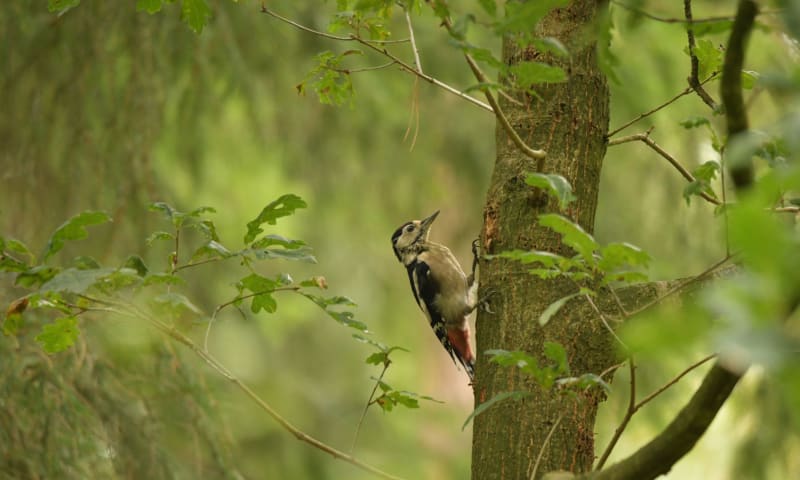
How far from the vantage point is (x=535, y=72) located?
1435 millimetres

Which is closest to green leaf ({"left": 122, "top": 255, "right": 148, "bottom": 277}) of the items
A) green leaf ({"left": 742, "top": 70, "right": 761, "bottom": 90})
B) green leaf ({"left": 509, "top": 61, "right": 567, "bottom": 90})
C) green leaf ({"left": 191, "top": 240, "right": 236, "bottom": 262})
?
green leaf ({"left": 191, "top": 240, "right": 236, "bottom": 262})

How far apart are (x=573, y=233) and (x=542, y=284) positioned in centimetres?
69

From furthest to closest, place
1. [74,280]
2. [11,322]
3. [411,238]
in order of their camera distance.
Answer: [411,238]
[11,322]
[74,280]

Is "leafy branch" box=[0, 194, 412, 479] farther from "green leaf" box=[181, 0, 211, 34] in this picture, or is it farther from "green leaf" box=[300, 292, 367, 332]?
"green leaf" box=[181, 0, 211, 34]

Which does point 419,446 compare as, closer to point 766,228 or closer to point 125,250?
point 125,250

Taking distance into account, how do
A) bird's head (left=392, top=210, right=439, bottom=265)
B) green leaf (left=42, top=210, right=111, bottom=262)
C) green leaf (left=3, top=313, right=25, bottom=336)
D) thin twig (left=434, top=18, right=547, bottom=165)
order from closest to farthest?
1. thin twig (left=434, top=18, right=547, bottom=165)
2. green leaf (left=42, top=210, right=111, bottom=262)
3. green leaf (left=3, top=313, right=25, bottom=336)
4. bird's head (left=392, top=210, right=439, bottom=265)

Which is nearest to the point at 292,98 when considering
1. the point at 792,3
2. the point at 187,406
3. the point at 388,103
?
the point at 388,103

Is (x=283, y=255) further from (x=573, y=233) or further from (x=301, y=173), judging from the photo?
(x=301, y=173)

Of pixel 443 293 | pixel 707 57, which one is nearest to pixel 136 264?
pixel 707 57

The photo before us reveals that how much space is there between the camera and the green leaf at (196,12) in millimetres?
1781

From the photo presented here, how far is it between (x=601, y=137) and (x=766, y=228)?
1.43 metres

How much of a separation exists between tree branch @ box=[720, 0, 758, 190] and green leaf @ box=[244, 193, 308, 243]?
83 centimetres

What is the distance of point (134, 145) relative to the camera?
344 cm

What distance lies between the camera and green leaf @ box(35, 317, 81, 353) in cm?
179
